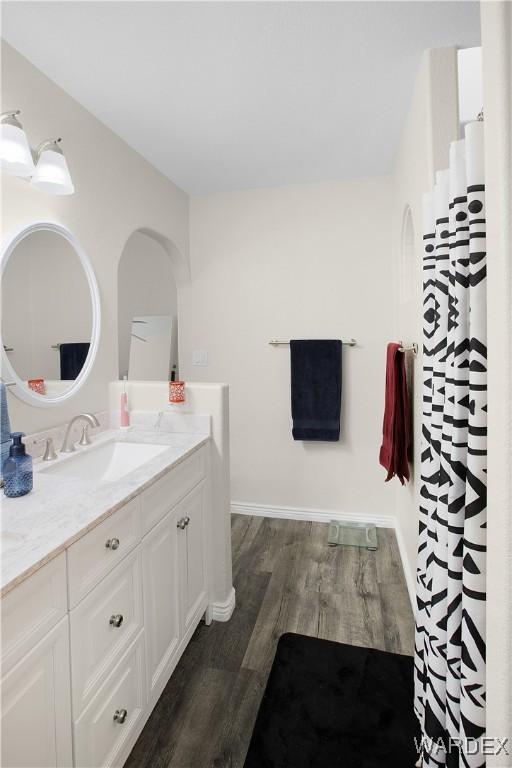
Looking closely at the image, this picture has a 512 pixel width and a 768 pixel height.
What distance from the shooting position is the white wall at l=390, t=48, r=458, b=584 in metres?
1.61

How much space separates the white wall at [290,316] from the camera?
2.91 metres

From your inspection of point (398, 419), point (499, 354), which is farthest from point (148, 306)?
point (499, 354)

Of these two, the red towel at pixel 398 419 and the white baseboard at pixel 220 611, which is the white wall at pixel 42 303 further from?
the red towel at pixel 398 419

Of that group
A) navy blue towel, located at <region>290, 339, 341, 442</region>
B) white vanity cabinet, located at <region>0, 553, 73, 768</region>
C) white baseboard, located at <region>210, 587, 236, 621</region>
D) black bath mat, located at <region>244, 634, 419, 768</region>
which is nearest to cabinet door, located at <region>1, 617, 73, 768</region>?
white vanity cabinet, located at <region>0, 553, 73, 768</region>

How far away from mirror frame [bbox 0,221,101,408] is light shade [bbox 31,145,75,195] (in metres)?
0.15

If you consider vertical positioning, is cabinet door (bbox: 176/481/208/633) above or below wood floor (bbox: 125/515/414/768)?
above

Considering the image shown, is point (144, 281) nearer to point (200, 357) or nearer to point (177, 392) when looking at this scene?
point (200, 357)

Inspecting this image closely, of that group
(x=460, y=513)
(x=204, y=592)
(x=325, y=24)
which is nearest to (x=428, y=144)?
(x=325, y=24)

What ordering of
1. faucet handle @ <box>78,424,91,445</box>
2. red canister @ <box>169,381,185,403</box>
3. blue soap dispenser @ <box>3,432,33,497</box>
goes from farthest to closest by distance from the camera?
1. red canister @ <box>169,381,185,403</box>
2. faucet handle @ <box>78,424,91,445</box>
3. blue soap dispenser @ <box>3,432,33,497</box>

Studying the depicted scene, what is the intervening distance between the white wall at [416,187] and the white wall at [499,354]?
84 centimetres

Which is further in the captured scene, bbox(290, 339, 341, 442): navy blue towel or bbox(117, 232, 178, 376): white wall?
bbox(117, 232, 178, 376): white wall

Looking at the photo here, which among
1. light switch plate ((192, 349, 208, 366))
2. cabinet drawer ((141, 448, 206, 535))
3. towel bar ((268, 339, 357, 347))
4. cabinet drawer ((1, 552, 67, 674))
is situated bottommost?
cabinet drawer ((1, 552, 67, 674))

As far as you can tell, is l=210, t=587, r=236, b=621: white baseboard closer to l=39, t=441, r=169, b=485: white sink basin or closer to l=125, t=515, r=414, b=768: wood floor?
l=125, t=515, r=414, b=768: wood floor

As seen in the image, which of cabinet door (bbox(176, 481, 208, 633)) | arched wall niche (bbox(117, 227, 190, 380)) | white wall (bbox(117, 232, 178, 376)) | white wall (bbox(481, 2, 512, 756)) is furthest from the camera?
white wall (bbox(117, 232, 178, 376))
